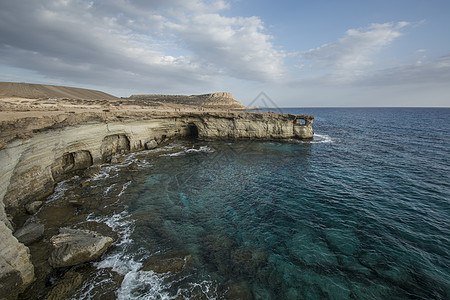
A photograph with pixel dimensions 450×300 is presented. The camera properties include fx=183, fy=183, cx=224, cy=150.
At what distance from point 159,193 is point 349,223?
47.0ft

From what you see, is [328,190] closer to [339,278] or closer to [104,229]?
[339,278]

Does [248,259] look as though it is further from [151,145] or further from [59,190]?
[151,145]

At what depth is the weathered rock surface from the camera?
7188 mm

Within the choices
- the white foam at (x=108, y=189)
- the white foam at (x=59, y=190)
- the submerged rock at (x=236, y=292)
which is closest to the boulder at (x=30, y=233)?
the white foam at (x=59, y=190)

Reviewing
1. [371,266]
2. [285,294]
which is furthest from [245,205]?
[371,266]

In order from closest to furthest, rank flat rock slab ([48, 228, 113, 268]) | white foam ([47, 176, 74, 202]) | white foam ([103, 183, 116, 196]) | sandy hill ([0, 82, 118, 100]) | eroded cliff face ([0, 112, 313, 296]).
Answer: flat rock slab ([48, 228, 113, 268])
eroded cliff face ([0, 112, 313, 296])
white foam ([47, 176, 74, 202])
white foam ([103, 183, 116, 196])
sandy hill ([0, 82, 118, 100])

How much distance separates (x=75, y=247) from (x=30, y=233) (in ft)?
12.2

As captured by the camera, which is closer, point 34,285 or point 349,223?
point 34,285

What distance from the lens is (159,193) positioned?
1562 centimetres

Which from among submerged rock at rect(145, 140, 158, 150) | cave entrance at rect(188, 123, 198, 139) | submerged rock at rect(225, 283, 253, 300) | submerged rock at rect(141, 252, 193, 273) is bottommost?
submerged rock at rect(225, 283, 253, 300)

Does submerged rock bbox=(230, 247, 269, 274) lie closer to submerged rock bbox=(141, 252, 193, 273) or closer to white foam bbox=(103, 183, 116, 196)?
submerged rock bbox=(141, 252, 193, 273)

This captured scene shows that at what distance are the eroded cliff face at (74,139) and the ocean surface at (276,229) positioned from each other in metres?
2.35

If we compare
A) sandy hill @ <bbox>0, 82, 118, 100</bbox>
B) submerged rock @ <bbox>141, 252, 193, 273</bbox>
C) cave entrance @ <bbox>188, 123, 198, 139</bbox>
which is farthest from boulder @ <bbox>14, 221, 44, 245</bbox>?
sandy hill @ <bbox>0, 82, 118, 100</bbox>

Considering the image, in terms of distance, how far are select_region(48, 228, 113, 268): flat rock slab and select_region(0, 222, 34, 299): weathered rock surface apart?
809 millimetres
